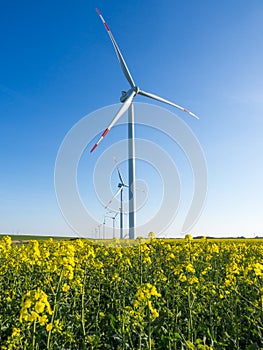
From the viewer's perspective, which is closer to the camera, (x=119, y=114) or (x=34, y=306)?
(x=34, y=306)

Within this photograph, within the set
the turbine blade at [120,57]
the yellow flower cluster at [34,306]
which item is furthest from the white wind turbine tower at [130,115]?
the yellow flower cluster at [34,306]

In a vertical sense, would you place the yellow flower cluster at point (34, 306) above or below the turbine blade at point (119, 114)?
below

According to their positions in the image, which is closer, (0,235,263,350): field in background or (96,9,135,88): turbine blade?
(0,235,263,350): field in background

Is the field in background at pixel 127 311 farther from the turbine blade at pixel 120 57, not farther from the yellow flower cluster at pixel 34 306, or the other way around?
the turbine blade at pixel 120 57

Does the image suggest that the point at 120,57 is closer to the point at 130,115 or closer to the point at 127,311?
the point at 130,115

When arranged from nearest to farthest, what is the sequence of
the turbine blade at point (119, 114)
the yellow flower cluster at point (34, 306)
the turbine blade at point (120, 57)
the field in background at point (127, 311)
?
the yellow flower cluster at point (34, 306) < the field in background at point (127, 311) < the turbine blade at point (119, 114) < the turbine blade at point (120, 57)

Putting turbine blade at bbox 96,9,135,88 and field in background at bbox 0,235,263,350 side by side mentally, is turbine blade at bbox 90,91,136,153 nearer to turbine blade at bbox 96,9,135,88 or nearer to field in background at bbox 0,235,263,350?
turbine blade at bbox 96,9,135,88

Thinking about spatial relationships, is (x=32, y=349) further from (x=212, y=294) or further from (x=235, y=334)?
(x=212, y=294)

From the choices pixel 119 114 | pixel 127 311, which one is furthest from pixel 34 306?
pixel 119 114

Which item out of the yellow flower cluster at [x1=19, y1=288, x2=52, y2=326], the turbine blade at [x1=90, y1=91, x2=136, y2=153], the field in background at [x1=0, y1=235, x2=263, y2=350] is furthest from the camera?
the turbine blade at [x1=90, y1=91, x2=136, y2=153]

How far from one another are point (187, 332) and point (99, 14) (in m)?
23.9

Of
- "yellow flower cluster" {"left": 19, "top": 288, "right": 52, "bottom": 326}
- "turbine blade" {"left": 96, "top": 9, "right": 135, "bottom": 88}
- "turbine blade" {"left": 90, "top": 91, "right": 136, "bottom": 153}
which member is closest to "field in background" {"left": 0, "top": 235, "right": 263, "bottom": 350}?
"yellow flower cluster" {"left": 19, "top": 288, "right": 52, "bottom": 326}

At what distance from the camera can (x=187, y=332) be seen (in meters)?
4.82

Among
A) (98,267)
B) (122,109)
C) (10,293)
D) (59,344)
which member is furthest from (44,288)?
(122,109)
